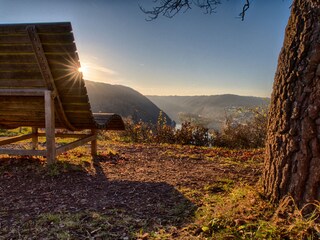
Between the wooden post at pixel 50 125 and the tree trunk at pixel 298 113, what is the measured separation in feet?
12.0

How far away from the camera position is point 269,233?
7.94 ft

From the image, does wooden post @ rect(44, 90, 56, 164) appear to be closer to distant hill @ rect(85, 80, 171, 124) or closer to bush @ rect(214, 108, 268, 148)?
bush @ rect(214, 108, 268, 148)

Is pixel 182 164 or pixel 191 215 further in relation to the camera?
pixel 182 164

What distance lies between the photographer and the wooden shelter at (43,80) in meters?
4.34

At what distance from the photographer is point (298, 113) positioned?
2.70 m

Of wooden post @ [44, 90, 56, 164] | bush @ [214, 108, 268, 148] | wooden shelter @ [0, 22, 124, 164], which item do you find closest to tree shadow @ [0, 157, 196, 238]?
wooden post @ [44, 90, 56, 164]

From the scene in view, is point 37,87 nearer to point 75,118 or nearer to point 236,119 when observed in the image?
point 75,118

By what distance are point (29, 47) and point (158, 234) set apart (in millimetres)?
3547

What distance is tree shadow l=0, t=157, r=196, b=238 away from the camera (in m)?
2.97

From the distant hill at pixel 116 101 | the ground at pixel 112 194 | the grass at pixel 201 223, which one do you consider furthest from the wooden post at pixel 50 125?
the distant hill at pixel 116 101

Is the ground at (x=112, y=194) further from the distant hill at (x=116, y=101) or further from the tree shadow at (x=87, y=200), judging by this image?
the distant hill at (x=116, y=101)

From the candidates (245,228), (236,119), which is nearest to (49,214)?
(245,228)

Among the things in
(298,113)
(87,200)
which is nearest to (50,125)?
(87,200)

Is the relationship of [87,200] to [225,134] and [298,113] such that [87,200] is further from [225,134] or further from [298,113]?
[225,134]
